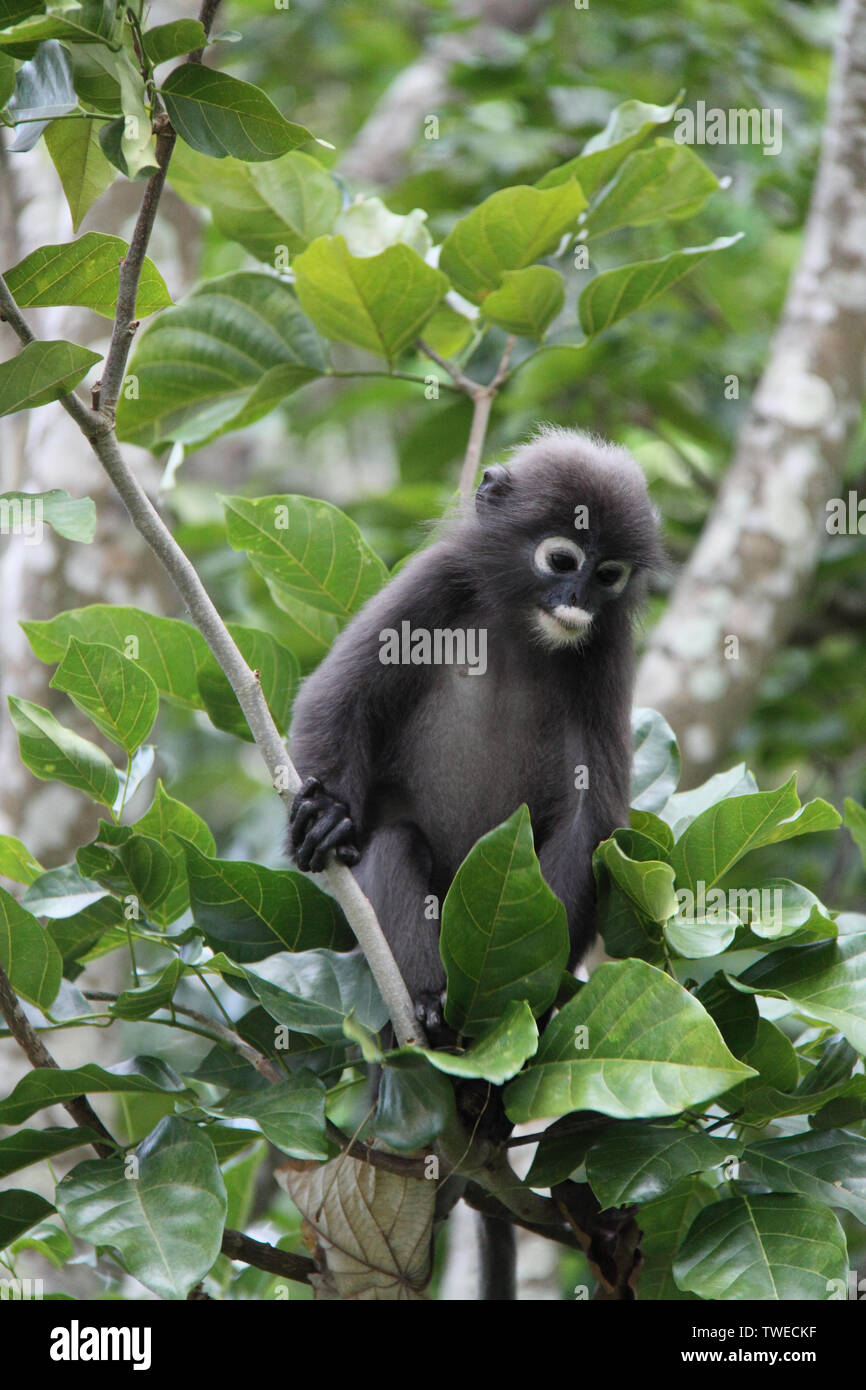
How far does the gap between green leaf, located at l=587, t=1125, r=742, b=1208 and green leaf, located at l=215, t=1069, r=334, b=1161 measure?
0.47 m

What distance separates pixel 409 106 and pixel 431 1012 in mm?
6056

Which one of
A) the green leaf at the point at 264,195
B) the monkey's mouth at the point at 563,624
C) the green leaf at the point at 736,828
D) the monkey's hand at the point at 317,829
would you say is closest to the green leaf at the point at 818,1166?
the green leaf at the point at 736,828

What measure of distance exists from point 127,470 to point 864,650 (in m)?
4.97

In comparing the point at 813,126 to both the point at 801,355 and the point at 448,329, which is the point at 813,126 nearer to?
the point at 801,355

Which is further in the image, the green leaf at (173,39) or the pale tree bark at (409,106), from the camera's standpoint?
the pale tree bark at (409,106)

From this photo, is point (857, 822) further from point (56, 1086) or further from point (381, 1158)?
point (56, 1086)

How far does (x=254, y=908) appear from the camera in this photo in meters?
2.59

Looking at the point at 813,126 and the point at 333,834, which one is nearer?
the point at 333,834

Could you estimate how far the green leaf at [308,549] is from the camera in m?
3.05

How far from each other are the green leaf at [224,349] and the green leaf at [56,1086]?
5.87 ft

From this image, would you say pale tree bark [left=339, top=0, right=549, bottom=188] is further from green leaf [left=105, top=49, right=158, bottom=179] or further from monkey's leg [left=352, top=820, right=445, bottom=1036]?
green leaf [left=105, top=49, right=158, bottom=179]

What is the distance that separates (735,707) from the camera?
4.75m

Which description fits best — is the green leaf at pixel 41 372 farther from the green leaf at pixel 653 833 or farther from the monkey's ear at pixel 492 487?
the monkey's ear at pixel 492 487
